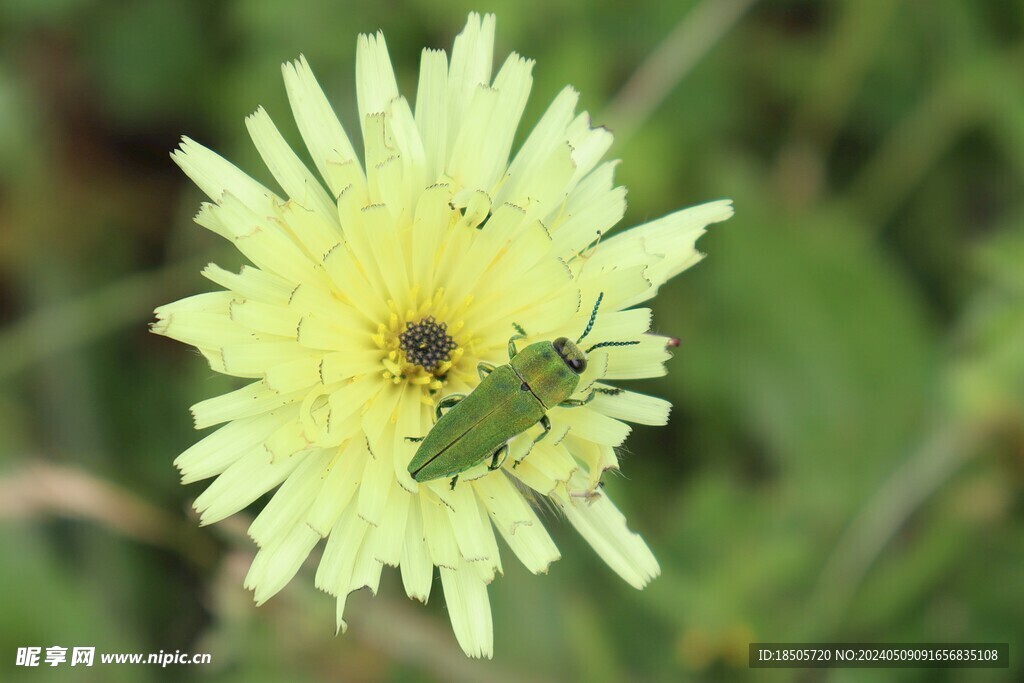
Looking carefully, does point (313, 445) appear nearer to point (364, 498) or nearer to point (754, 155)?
point (364, 498)

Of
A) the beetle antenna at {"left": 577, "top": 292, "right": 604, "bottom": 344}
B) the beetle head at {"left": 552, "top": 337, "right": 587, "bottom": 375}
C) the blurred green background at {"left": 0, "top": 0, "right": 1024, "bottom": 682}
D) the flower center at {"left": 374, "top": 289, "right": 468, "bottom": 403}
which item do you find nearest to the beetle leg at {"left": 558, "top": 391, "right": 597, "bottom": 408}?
the beetle head at {"left": 552, "top": 337, "right": 587, "bottom": 375}

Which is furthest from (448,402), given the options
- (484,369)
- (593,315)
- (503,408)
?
(593,315)

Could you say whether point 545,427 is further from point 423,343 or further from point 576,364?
point 423,343

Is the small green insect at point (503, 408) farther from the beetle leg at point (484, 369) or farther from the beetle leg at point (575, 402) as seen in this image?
the beetle leg at point (484, 369)

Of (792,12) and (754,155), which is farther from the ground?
(792,12)

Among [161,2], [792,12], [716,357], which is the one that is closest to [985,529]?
[716,357]

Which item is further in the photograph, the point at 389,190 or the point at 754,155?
the point at 754,155

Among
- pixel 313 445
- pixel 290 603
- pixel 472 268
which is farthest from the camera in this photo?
pixel 290 603
